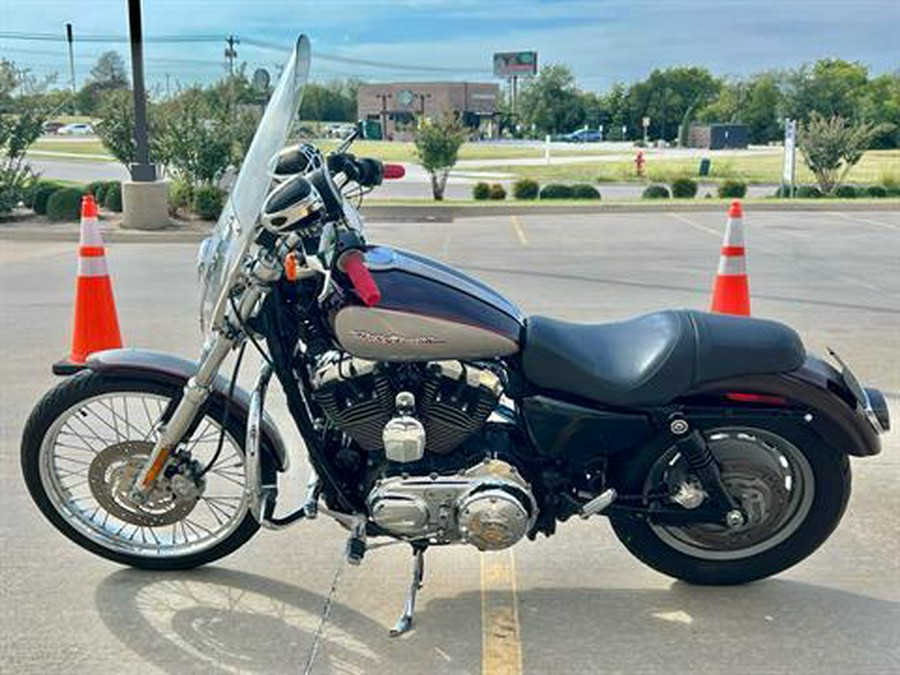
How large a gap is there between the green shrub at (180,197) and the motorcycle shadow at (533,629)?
1261 centimetres

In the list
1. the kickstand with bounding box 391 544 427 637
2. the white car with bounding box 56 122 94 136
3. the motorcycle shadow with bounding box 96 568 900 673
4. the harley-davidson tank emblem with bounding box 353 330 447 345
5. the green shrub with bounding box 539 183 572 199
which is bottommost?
the motorcycle shadow with bounding box 96 568 900 673

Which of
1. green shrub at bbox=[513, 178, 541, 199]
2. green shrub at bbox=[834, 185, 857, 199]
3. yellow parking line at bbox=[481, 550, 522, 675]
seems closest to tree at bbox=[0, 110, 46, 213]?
green shrub at bbox=[513, 178, 541, 199]

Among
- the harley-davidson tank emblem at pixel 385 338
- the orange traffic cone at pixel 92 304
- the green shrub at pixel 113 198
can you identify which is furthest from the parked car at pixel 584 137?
the harley-davidson tank emblem at pixel 385 338

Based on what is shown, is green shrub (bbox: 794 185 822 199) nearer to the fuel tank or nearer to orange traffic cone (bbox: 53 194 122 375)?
orange traffic cone (bbox: 53 194 122 375)

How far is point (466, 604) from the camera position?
3318 mm

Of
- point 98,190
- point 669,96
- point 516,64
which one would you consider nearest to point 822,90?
point 669,96

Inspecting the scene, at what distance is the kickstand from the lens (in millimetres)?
2996

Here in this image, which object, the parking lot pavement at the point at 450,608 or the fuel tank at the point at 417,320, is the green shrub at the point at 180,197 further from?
the fuel tank at the point at 417,320

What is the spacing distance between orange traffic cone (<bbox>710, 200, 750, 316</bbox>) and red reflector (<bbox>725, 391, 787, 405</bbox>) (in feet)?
10.4

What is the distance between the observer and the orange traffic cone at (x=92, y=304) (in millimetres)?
6012

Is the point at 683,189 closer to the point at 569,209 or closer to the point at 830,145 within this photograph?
the point at 830,145

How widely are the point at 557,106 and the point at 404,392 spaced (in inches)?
3979

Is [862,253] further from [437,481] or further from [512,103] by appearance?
[512,103]

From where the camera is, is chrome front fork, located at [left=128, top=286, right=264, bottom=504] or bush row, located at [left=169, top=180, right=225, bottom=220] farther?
bush row, located at [left=169, top=180, right=225, bottom=220]
